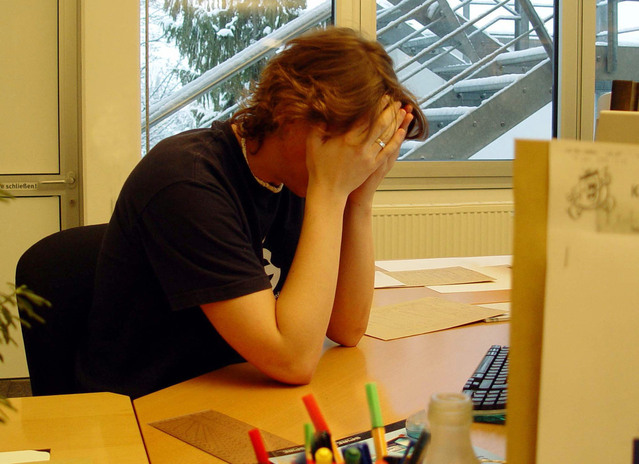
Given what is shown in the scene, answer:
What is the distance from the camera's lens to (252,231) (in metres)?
1.21

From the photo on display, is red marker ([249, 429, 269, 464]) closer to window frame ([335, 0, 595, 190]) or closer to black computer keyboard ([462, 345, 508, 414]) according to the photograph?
black computer keyboard ([462, 345, 508, 414])

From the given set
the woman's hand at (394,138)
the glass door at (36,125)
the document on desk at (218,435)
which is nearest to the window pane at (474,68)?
the glass door at (36,125)

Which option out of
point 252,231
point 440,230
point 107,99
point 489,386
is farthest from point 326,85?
point 440,230

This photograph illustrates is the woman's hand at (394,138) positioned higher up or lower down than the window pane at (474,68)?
lower down

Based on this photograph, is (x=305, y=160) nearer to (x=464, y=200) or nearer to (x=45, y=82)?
(x=45, y=82)

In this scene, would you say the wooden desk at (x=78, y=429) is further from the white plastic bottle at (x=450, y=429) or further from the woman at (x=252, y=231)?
the white plastic bottle at (x=450, y=429)

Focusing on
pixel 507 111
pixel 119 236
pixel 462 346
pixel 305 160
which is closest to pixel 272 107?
pixel 305 160

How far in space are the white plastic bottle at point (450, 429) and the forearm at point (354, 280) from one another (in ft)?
2.39

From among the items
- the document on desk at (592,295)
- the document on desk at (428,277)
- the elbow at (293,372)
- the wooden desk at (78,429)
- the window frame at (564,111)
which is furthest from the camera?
the window frame at (564,111)

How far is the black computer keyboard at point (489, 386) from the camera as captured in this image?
2.57 feet

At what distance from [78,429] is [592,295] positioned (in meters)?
0.58

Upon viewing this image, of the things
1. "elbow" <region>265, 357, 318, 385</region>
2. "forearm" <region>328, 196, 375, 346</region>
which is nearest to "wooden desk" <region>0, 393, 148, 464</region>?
"elbow" <region>265, 357, 318, 385</region>

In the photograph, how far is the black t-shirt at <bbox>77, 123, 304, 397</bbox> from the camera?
0.99 metres

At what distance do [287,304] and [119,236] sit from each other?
328mm
